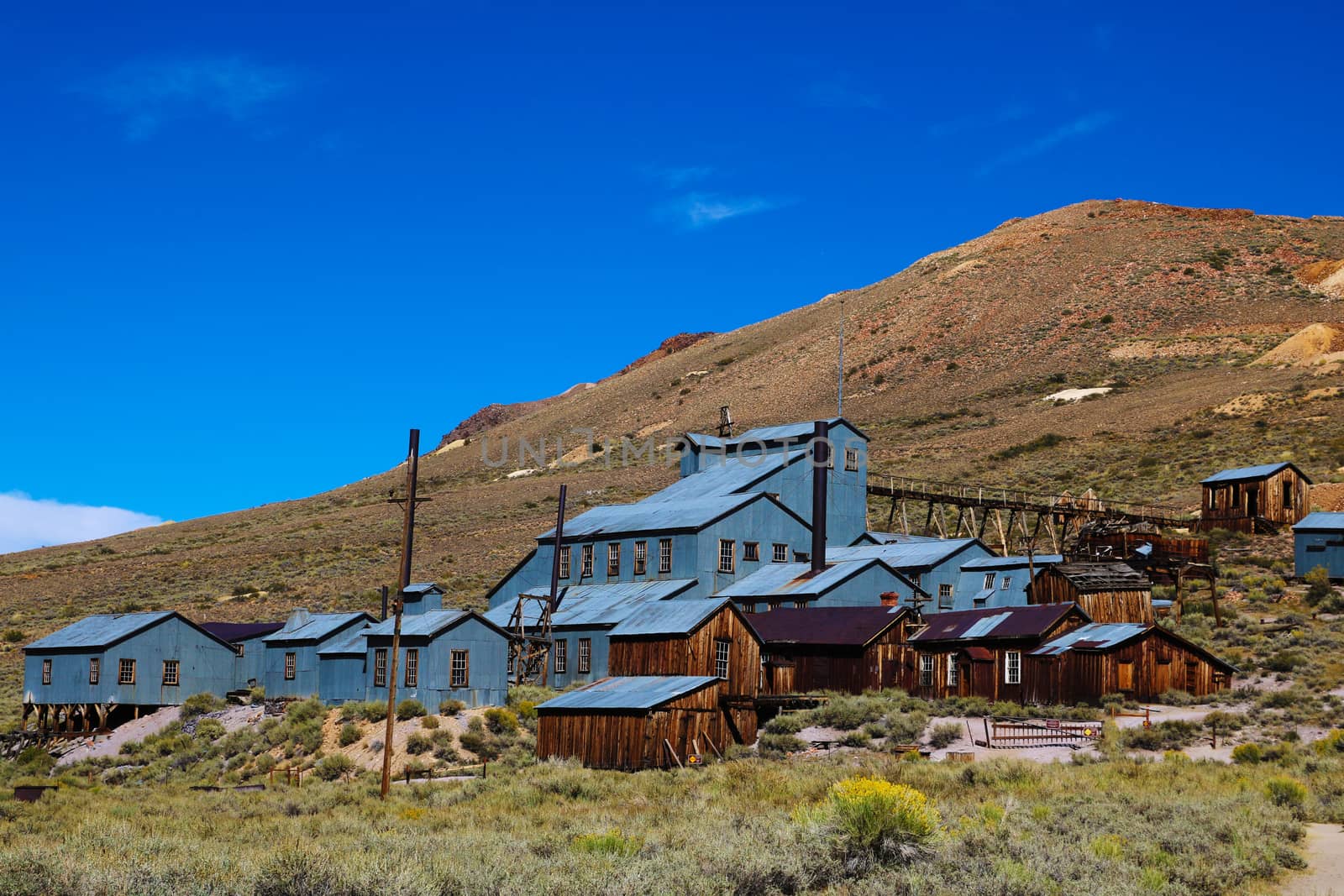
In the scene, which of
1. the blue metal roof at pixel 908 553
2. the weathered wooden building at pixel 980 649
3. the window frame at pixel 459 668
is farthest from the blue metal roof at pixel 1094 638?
the window frame at pixel 459 668

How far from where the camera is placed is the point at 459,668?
46562 millimetres

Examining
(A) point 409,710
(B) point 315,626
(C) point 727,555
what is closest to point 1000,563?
(C) point 727,555

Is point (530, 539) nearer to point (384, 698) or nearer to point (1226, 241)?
point (384, 698)

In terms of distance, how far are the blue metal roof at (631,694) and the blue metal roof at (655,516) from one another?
13713 mm

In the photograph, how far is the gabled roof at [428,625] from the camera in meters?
46.1

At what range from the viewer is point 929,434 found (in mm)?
102000

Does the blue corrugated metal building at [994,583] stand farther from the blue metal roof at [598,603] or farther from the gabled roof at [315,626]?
the gabled roof at [315,626]

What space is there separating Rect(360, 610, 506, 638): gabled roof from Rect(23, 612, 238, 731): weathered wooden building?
937 centimetres

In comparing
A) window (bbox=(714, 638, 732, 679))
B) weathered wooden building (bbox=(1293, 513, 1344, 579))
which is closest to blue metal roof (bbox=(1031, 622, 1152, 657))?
window (bbox=(714, 638, 732, 679))

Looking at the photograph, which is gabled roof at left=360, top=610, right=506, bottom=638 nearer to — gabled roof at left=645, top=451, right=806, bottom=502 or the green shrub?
the green shrub

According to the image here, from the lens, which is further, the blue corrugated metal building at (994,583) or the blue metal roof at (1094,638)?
the blue corrugated metal building at (994,583)

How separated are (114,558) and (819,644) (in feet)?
224

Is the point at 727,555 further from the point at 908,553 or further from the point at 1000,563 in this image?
the point at 1000,563

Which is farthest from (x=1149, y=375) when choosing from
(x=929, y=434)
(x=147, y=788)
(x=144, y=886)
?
(x=144, y=886)
